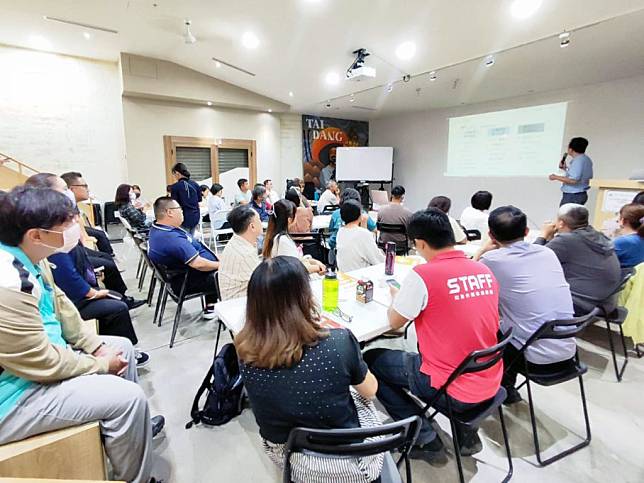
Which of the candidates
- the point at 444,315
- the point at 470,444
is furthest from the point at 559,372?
the point at 444,315

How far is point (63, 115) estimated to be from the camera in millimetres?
6316

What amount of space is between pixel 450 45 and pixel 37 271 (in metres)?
5.26

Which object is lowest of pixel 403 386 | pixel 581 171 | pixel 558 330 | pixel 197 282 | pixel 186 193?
pixel 403 386

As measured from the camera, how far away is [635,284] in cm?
233

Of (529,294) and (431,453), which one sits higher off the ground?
(529,294)

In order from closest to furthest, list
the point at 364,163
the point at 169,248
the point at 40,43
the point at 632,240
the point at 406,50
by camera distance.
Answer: the point at 632,240 → the point at 169,248 → the point at 406,50 → the point at 40,43 → the point at 364,163

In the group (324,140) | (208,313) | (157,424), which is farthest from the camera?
(324,140)

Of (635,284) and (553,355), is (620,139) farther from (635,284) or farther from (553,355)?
(553,355)

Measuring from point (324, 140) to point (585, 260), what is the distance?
331 inches

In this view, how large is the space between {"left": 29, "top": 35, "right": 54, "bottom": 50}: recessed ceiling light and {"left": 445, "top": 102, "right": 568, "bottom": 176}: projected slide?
8.24 m

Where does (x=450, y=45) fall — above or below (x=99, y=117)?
above

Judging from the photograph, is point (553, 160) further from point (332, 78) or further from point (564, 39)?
point (332, 78)

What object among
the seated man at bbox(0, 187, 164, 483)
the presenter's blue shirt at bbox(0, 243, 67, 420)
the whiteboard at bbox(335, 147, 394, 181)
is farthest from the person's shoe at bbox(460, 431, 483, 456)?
the whiteboard at bbox(335, 147, 394, 181)

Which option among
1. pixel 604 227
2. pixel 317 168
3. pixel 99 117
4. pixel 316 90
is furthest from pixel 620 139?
pixel 99 117
